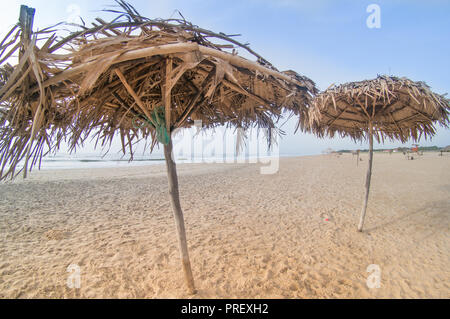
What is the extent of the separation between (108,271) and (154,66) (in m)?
2.69

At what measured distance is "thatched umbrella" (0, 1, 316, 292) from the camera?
3.63ft

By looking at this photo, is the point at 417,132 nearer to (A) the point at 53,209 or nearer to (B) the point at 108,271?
(B) the point at 108,271

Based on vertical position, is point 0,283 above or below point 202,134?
below

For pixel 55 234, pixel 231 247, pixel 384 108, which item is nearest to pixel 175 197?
pixel 231 247

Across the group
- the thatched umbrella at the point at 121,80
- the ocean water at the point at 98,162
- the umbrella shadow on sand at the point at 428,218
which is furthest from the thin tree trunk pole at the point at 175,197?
the ocean water at the point at 98,162

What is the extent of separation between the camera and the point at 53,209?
18.1ft

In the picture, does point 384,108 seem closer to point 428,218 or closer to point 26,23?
point 428,218

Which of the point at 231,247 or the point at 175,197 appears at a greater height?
the point at 175,197

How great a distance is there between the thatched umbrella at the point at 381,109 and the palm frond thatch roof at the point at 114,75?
1.35m

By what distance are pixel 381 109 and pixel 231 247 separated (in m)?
3.59

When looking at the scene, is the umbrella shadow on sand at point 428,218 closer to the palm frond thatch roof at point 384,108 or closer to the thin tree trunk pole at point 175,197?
the palm frond thatch roof at point 384,108

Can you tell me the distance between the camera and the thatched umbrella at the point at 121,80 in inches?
43.5

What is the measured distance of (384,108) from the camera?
3.59m
